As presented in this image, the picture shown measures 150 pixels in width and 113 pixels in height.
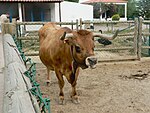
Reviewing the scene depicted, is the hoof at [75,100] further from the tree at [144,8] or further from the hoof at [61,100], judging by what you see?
the tree at [144,8]

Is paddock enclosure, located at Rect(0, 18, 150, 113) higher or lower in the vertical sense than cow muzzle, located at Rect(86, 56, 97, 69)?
lower

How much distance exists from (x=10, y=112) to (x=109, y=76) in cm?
550

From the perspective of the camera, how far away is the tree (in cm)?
3628

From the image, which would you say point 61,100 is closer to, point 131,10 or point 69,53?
point 69,53

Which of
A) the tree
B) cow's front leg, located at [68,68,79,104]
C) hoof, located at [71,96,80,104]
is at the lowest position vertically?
hoof, located at [71,96,80,104]

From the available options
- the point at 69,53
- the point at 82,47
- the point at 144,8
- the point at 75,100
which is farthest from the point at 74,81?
the point at 144,8

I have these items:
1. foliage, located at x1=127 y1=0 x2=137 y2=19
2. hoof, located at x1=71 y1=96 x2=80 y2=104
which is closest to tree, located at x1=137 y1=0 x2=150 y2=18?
foliage, located at x1=127 y1=0 x2=137 y2=19

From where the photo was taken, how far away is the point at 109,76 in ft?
22.4

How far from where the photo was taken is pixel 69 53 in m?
4.45

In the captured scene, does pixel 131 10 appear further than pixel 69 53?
Yes

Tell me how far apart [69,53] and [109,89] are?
1679 millimetres

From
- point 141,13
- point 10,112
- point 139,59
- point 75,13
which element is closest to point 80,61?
point 10,112

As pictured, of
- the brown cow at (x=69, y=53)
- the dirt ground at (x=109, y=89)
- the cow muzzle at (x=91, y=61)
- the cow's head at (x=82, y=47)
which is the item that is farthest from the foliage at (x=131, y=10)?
the cow muzzle at (x=91, y=61)

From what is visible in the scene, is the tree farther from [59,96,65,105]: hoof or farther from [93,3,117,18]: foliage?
[59,96,65,105]: hoof
